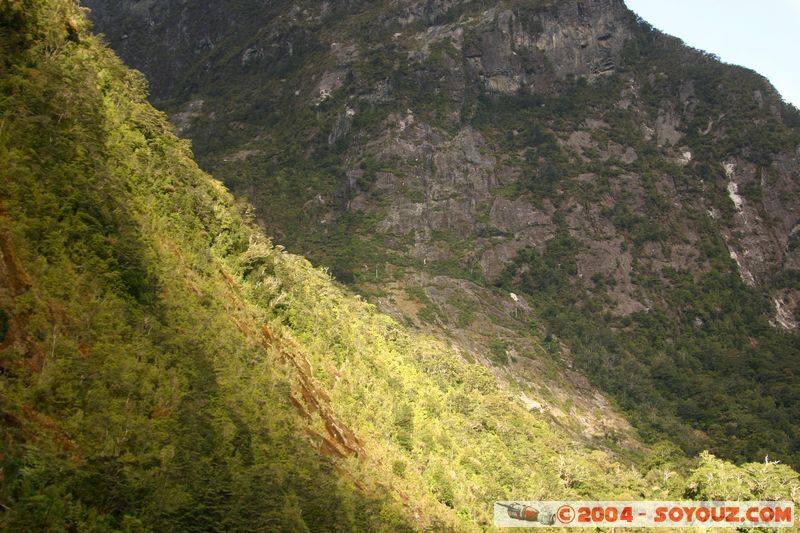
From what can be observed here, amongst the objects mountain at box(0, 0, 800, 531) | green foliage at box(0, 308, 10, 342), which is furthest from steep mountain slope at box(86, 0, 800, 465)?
green foliage at box(0, 308, 10, 342)

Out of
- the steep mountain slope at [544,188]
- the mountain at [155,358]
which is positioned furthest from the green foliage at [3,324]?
the steep mountain slope at [544,188]

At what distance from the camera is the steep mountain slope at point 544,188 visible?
119062mm

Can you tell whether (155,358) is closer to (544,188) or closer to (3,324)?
(3,324)

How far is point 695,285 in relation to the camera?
14638cm

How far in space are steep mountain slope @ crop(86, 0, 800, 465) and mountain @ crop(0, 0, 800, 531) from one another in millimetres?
70025

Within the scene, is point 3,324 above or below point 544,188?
below

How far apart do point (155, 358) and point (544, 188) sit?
492 feet

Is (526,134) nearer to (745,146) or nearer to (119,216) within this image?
(745,146)

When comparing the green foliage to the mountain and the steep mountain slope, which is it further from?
the steep mountain slope

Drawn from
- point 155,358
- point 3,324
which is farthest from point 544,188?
point 3,324

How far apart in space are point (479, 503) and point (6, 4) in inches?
979

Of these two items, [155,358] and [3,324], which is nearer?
[3,324]

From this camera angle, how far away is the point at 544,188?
160 metres

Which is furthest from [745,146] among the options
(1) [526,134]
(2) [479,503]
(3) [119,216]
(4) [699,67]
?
(3) [119,216]
